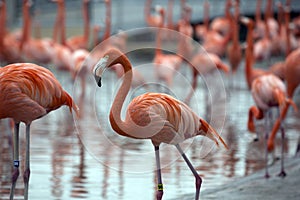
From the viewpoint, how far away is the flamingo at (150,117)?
5371 millimetres

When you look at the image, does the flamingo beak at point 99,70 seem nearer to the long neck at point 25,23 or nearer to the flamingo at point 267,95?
the flamingo at point 267,95

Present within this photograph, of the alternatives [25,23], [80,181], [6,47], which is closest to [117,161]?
[80,181]

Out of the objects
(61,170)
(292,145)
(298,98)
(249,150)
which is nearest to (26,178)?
(61,170)

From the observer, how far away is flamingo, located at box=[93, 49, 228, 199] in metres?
5.37

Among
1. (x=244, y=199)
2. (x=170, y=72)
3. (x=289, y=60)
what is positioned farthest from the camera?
(x=170, y=72)

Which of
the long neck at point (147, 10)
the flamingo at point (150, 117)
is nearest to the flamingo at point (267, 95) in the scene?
the flamingo at point (150, 117)

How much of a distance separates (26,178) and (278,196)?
2.11 metres

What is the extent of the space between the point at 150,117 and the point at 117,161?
2.71 m

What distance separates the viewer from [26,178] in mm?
5852

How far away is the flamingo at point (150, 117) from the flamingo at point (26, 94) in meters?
0.64

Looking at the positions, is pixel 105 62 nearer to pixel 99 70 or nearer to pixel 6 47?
pixel 99 70

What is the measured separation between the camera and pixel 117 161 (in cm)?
809

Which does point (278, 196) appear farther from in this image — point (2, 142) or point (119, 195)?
point (2, 142)

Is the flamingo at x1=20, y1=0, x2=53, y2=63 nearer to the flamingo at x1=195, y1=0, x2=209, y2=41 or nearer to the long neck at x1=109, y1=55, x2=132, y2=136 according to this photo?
the flamingo at x1=195, y1=0, x2=209, y2=41
